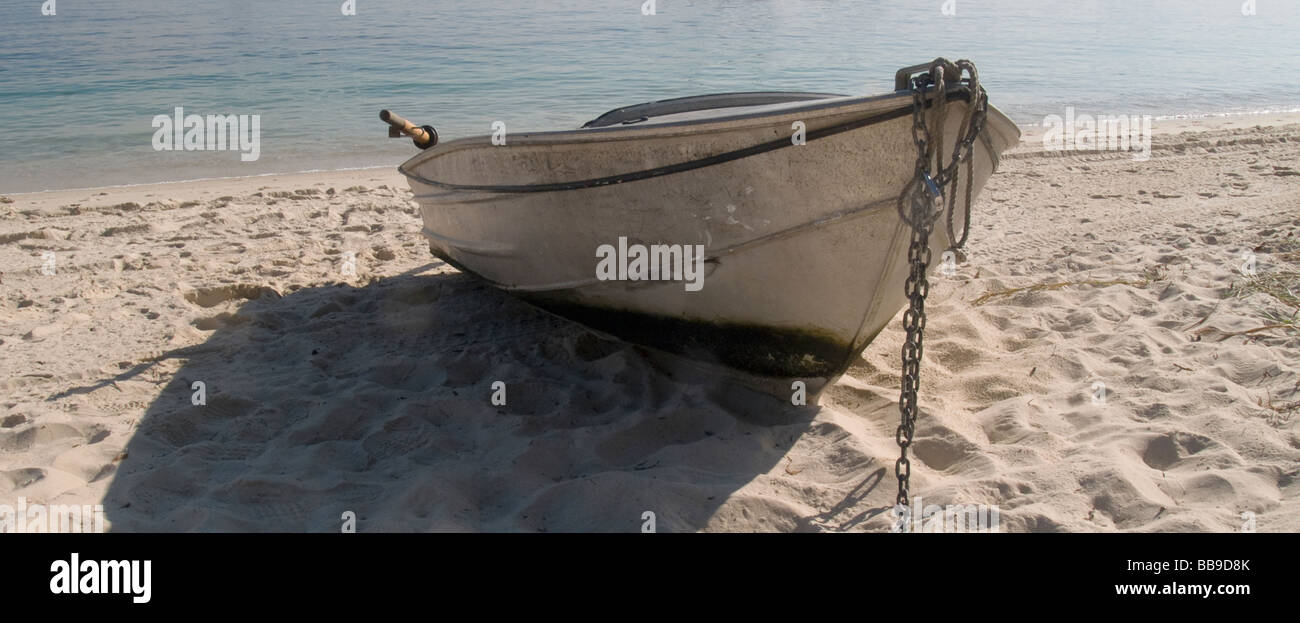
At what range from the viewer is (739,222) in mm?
3277

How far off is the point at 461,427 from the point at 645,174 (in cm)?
125

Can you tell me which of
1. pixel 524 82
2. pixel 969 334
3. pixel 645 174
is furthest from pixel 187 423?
A: pixel 524 82

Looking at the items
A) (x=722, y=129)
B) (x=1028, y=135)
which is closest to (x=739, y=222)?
(x=722, y=129)

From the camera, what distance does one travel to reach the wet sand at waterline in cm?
291

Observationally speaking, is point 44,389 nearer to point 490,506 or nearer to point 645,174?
point 490,506

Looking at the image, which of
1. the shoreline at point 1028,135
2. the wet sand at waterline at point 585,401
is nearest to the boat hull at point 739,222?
the wet sand at waterline at point 585,401

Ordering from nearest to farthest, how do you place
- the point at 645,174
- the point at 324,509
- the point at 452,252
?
the point at 324,509 < the point at 645,174 < the point at 452,252

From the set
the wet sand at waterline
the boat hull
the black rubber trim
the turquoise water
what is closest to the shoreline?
the turquoise water

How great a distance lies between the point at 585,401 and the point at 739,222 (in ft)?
3.42

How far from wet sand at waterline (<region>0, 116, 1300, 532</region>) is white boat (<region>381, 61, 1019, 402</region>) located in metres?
0.30

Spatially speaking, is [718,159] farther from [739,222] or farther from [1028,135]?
[1028,135]

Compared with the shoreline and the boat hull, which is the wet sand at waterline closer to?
the boat hull

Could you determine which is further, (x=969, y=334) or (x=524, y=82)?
(x=524, y=82)

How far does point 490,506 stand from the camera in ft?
9.63
